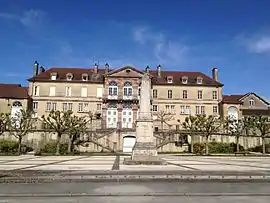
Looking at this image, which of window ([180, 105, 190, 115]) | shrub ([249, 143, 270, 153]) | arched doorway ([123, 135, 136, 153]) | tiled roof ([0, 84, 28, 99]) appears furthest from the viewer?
window ([180, 105, 190, 115])

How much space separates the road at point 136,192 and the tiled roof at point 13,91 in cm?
4581

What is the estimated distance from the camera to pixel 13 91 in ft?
175

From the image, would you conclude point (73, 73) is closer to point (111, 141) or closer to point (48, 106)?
point (48, 106)

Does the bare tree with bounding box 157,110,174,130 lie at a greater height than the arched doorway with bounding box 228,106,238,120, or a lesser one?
lesser

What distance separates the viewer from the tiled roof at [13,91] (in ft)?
170

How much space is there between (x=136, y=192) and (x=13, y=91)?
166 ft

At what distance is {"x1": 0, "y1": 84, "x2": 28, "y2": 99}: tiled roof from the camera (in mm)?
51875

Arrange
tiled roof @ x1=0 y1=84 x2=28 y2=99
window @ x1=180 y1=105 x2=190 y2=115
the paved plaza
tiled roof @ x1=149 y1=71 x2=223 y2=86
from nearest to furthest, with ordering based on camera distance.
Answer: the paved plaza
tiled roof @ x1=0 y1=84 x2=28 y2=99
window @ x1=180 y1=105 x2=190 y2=115
tiled roof @ x1=149 y1=71 x2=223 y2=86

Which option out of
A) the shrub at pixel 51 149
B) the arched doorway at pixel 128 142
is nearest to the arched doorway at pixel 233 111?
the arched doorway at pixel 128 142

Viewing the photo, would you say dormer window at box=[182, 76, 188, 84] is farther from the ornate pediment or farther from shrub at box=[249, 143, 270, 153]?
shrub at box=[249, 143, 270, 153]

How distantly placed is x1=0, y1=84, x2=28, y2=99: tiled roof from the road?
45.8m

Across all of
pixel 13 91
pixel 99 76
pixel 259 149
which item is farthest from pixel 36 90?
pixel 259 149

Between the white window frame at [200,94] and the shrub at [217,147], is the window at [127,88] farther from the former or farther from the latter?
the shrub at [217,147]

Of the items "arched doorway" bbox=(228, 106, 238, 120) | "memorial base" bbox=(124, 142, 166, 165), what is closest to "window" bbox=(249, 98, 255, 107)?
"arched doorway" bbox=(228, 106, 238, 120)
